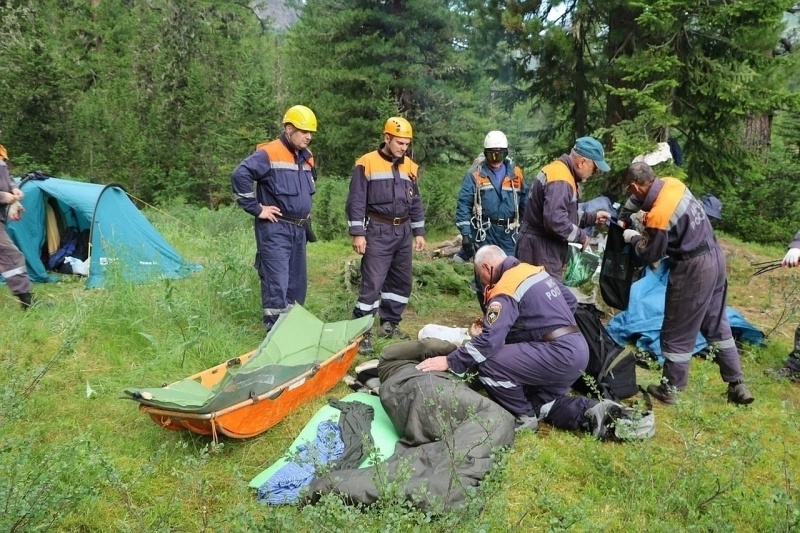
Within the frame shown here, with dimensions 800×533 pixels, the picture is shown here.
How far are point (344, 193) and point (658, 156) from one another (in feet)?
28.1

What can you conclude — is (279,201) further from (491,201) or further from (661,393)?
(661,393)

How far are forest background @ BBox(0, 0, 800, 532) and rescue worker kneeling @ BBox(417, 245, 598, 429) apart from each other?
0.25 metres

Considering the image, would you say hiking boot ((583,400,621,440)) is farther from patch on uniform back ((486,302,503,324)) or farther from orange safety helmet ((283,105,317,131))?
orange safety helmet ((283,105,317,131))

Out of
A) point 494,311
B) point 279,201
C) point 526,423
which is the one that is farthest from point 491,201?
point 526,423

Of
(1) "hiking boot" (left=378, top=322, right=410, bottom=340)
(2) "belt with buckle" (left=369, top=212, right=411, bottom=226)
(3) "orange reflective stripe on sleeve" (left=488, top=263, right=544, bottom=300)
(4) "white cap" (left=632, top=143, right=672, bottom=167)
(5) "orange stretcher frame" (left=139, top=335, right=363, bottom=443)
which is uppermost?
(4) "white cap" (left=632, top=143, right=672, bottom=167)

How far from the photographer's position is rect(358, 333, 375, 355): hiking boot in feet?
16.1

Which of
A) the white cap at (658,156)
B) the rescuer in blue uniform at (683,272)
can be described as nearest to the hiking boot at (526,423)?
the rescuer in blue uniform at (683,272)

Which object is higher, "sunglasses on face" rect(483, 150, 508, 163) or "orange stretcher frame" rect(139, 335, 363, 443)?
"sunglasses on face" rect(483, 150, 508, 163)

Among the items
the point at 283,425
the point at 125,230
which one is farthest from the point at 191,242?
the point at 283,425

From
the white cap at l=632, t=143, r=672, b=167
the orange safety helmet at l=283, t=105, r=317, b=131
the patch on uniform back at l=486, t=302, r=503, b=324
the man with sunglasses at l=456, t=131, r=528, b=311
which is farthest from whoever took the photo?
the white cap at l=632, t=143, r=672, b=167

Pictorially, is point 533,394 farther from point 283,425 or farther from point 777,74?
point 777,74

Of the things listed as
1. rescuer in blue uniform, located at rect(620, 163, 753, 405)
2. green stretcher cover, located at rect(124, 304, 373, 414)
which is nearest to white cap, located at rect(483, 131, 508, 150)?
rescuer in blue uniform, located at rect(620, 163, 753, 405)

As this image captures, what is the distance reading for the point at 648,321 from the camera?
5.28 meters

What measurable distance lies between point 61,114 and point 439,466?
1755cm
